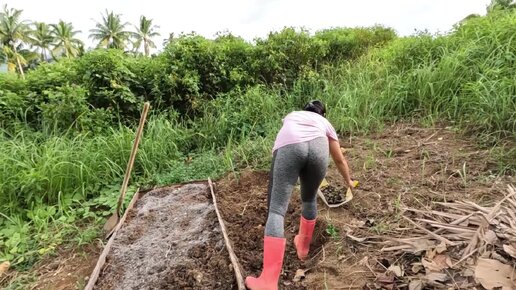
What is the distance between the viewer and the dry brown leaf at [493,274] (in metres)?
1.71

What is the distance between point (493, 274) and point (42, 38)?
39.4 meters

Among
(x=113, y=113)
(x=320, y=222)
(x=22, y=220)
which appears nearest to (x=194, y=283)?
(x=320, y=222)

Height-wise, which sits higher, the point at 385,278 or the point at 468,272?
the point at 468,272

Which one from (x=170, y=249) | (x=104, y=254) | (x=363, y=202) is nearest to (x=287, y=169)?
(x=363, y=202)

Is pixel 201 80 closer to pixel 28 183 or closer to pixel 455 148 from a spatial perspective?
pixel 28 183

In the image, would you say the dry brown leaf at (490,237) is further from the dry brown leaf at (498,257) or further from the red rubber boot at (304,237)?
the red rubber boot at (304,237)

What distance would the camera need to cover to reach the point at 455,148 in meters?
3.86

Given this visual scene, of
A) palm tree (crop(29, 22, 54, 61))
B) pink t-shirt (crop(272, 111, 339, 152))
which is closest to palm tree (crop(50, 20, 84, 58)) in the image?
palm tree (crop(29, 22, 54, 61))

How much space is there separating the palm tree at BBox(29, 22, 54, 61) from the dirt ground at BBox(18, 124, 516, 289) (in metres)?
35.7

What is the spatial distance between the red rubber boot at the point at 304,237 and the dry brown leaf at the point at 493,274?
121 centimetres

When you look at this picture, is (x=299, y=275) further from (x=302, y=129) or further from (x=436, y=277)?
(x=302, y=129)

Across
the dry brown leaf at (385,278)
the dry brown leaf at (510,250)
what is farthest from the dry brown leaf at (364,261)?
the dry brown leaf at (510,250)

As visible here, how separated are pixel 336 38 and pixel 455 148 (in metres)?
4.76

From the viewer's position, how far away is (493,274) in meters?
1.76
